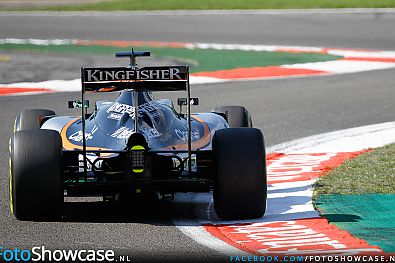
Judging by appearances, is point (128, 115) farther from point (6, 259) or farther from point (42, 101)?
point (42, 101)

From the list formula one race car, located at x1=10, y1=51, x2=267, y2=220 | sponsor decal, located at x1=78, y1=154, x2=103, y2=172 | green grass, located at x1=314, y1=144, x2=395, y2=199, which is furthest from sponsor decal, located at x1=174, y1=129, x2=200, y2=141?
green grass, located at x1=314, y1=144, x2=395, y2=199

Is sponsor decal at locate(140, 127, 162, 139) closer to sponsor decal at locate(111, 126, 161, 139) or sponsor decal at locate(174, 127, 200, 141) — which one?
sponsor decal at locate(111, 126, 161, 139)

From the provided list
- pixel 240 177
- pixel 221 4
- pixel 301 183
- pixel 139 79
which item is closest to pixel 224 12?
pixel 221 4

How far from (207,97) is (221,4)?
19.0m

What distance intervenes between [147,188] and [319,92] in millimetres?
10584

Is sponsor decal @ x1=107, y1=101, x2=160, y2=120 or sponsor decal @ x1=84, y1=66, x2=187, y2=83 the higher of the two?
sponsor decal @ x1=84, y1=66, x2=187, y2=83

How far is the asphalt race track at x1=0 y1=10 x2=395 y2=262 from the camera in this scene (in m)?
9.72

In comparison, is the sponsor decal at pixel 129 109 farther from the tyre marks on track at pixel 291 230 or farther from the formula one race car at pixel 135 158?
the tyre marks on track at pixel 291 230

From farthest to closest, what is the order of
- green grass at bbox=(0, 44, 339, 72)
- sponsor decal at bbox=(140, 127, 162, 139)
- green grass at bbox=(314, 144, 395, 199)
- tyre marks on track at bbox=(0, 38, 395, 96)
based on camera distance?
green grass at bbox=(0, 44, 339, 72) < tyre marks on track at bbox=(0, 38, 395, 96) < green grass at bbox=(314, 144, 395, 199) < sponsor decal at bbox=(140, 127, 162, 139)

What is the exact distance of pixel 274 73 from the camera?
917 inches

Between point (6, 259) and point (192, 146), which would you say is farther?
point (192, 146)

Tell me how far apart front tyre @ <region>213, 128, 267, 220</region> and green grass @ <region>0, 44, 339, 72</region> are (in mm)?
13640

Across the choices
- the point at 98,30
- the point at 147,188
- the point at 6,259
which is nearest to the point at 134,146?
the point at 147,188

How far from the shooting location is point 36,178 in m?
10.2
